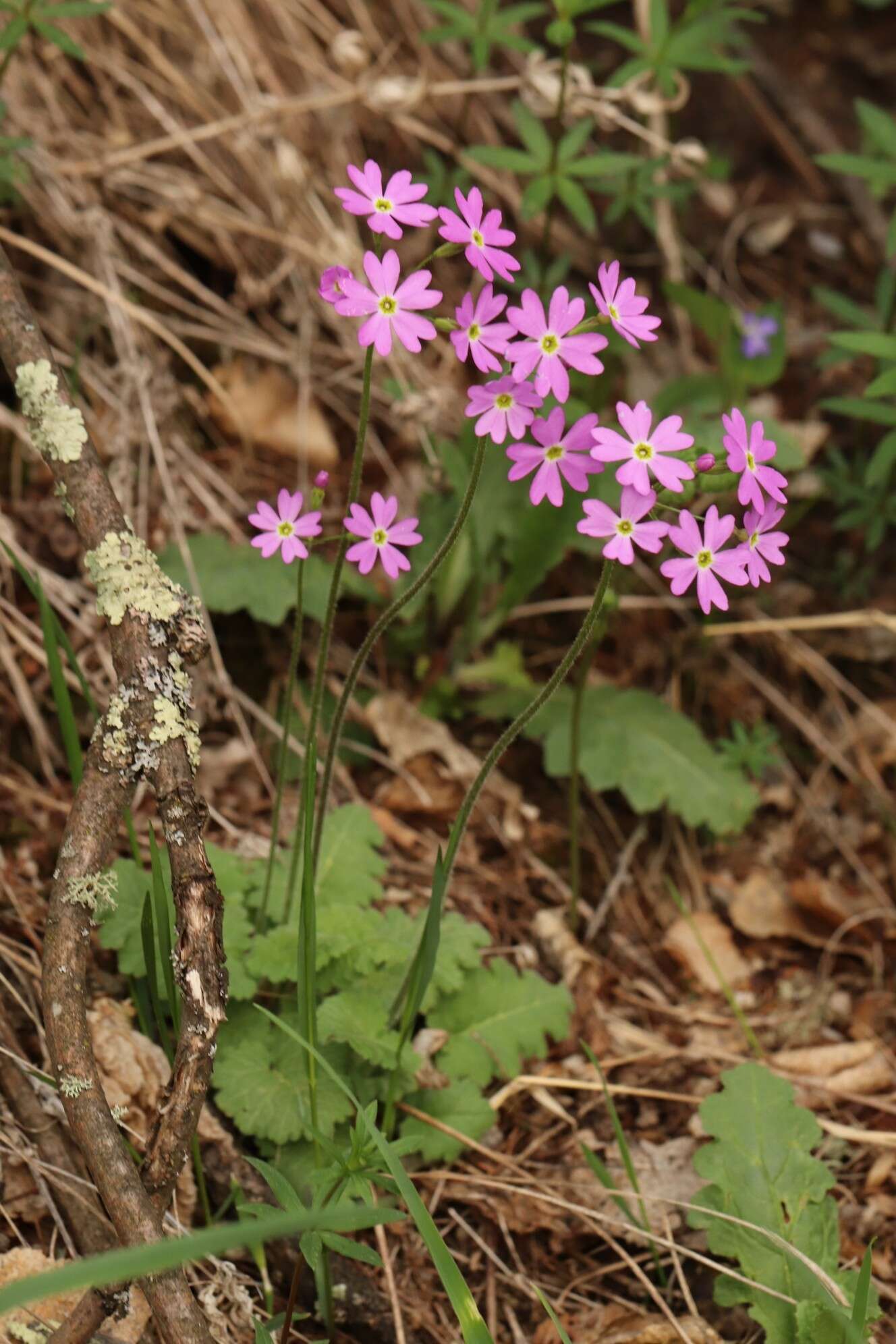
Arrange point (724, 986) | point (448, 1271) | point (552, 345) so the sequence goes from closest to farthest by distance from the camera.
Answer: point (448, 1271)
point (552, 345)
point (724, 986)

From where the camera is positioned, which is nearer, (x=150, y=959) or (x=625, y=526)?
(x=625, y=526)

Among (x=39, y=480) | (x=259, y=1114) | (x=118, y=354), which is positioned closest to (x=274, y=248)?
(x=118, y=354)

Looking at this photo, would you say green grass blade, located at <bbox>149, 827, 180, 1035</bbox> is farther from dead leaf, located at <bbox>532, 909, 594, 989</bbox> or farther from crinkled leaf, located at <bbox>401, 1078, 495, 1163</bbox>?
dead leaf, located at <bbox>532, 909, 594, 989</bbox>

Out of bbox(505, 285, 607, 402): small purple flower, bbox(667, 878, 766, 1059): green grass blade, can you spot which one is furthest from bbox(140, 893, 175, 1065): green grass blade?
bbox(667, 878, 766, 1059): green grass blade

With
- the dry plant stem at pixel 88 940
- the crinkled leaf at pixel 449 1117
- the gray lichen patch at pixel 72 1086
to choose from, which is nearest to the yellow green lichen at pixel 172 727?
the dry plant stem at pixel 88 940

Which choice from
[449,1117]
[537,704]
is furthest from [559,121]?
[449,1117]

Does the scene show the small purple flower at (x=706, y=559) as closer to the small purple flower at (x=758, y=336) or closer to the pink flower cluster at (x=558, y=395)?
the pink flower cluster at (x=558, y=395)

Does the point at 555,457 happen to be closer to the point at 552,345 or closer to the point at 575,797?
the point at 552,345
